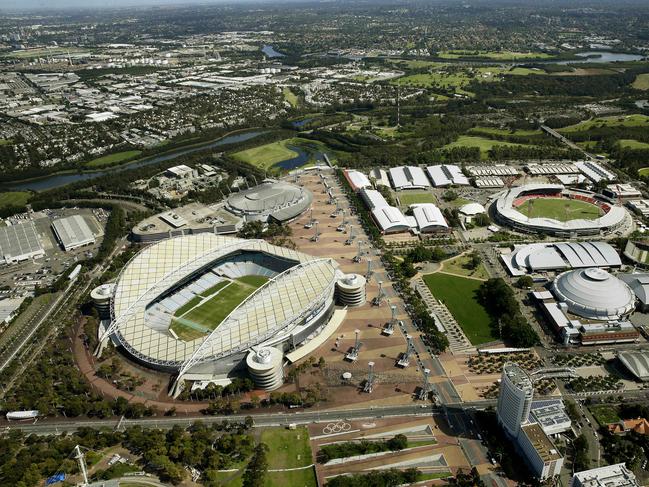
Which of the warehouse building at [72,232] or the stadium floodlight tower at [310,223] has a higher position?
the stadium floodlight tower at [310,223]

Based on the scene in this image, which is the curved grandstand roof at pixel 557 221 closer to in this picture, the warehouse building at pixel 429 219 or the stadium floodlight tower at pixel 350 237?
the warehouse building at pixel 429 219

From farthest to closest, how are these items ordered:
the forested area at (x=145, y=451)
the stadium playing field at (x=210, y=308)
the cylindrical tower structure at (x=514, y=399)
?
the stadium playing field at (x=210, y=308), the cylindrical tower structure at (x=514, y=399), the forested area at (x=145, y=451)

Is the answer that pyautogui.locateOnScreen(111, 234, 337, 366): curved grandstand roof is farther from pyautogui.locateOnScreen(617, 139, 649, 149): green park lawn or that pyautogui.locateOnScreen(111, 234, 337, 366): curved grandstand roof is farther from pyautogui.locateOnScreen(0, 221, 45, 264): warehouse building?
pyautogui.locateOnScreen(617, 139, 649, 149): green park lawn

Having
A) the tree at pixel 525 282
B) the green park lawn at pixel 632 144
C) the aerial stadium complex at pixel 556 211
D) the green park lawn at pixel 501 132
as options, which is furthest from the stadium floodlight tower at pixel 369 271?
the green park lawn at pixel 632 144

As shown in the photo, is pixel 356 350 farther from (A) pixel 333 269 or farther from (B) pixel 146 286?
(B) pixel 146 286

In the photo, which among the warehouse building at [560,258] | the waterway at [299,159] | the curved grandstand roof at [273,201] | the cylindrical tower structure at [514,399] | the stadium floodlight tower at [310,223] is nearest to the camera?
the cylindrical tower structure at [514,399]

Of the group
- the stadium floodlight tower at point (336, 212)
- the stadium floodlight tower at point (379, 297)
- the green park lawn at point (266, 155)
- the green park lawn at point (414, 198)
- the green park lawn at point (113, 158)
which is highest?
the stadium floodlight tower at point (379, 297)

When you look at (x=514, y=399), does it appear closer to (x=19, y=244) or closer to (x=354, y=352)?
(x=354, y=352)
